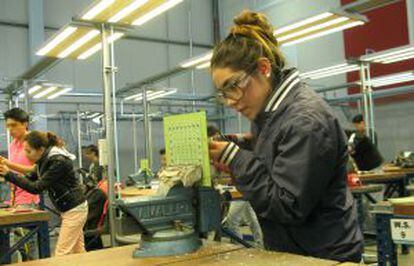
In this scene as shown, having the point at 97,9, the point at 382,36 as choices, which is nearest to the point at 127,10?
the point at 97,9

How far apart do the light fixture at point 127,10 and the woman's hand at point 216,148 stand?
1.71 metres

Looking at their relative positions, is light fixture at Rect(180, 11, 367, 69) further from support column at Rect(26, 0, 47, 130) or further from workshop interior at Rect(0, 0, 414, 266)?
support column at Rect(26, 0, 47, 130)

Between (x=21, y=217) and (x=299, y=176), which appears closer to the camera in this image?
(x=299, y=176)

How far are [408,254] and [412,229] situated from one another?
8.90 feet

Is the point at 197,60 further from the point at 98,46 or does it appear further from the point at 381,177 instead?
the point at 381,177

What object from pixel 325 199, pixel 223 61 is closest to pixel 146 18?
pixel 223 61

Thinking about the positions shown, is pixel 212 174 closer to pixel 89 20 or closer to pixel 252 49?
pixel 252 49

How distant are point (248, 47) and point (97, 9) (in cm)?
196

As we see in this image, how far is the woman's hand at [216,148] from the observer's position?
51.5 inches

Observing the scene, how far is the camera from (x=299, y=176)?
1161mm

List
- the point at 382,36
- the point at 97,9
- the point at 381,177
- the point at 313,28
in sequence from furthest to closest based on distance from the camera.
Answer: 1. the point at 382,36
2. the point at 381,177
3. the point at 313,28
4. the point at 97,9

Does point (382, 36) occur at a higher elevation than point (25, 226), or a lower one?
higher

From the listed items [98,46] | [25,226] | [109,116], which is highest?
[98,46]

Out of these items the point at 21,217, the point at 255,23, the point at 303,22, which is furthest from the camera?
the point at 303,22
